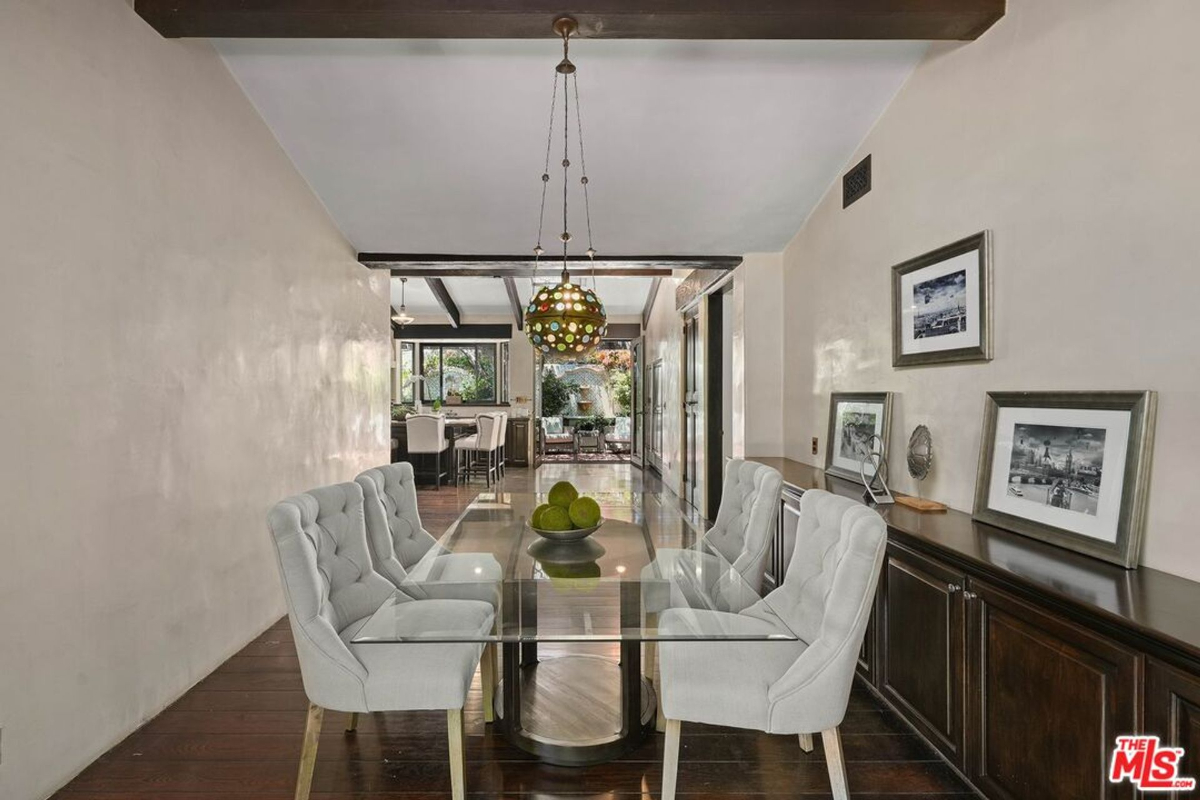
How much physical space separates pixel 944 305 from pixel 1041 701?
1567mm

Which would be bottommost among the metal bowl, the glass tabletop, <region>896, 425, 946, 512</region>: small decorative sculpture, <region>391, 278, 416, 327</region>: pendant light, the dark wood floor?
the dark wood floor

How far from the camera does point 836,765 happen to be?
163 cm

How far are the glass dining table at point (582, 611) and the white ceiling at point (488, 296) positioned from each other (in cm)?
678

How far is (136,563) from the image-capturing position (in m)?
2.24

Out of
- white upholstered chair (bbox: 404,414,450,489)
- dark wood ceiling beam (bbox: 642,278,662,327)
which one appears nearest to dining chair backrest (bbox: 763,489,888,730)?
white upholstered chair (bbox: 404,414,450,489)

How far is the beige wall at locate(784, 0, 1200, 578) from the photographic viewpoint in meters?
1.55

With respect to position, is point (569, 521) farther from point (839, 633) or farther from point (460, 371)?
point (460, 371)

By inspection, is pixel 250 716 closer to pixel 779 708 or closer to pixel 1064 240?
pixel 779 708

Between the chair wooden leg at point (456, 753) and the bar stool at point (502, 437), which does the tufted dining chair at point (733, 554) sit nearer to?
the chair wooden leg at point (456, 753)

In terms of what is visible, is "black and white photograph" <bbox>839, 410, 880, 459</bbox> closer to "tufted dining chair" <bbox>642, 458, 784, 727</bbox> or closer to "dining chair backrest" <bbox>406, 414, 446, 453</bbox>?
"tufted dining chair" <bbox>642, 458, 784, 727</bbox>

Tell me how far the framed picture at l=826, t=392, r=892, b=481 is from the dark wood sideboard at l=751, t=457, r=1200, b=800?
727 mm

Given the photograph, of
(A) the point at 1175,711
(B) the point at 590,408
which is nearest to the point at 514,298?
(B) the point at 590,408

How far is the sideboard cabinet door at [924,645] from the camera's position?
1844 millimetres

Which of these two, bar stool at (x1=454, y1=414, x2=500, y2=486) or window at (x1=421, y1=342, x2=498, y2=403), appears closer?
bar stool at (x1=454, y1=414, x2=500, y2=486)
